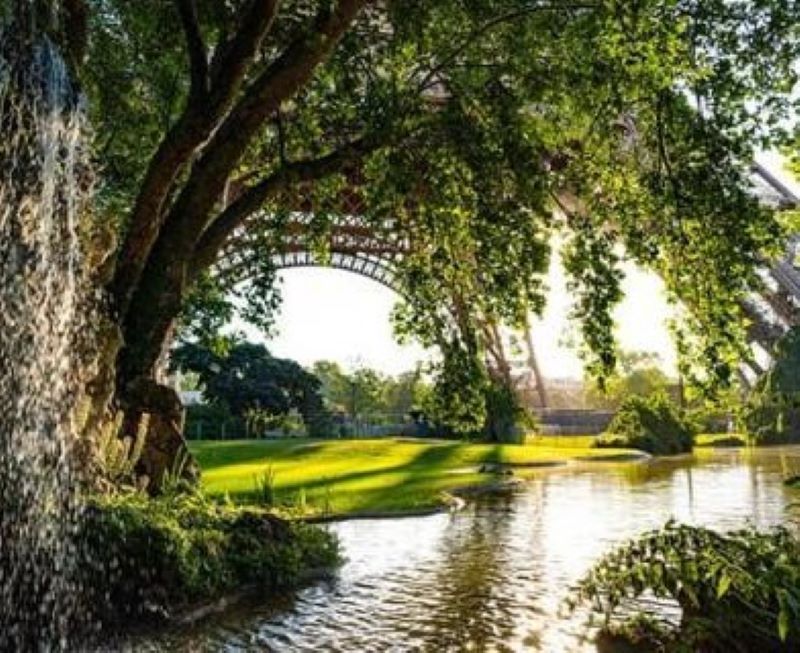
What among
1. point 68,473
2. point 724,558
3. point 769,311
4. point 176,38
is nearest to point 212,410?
point 769,311

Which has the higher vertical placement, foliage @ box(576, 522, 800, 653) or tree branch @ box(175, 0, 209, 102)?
tree branch @ box(175, 0, 209, 102)

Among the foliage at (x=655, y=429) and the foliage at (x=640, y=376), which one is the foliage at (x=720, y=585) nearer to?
the foliage at (x=655, y=429)

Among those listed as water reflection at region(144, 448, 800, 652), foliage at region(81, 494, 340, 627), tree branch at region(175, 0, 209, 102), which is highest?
tree branch at region(175, 0, 209, 102)

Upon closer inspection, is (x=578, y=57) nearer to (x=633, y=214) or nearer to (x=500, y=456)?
(x=633, y=214)

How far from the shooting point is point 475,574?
943 centimetres

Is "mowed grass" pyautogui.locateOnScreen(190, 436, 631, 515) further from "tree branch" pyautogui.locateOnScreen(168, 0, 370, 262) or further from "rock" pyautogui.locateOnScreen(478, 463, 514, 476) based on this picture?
"tree branch" pyautogui.locateOnScreen(168, 0, 370, 262)

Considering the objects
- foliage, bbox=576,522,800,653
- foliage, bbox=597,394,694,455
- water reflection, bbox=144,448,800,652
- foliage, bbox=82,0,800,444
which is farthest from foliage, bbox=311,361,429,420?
foliage, bbox=576,522,800,653

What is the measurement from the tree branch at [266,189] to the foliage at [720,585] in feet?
20.9

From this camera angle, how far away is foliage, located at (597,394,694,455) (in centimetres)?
3403

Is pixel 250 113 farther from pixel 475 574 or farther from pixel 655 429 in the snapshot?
pixel 655 429

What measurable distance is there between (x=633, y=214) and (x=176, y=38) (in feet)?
21.5

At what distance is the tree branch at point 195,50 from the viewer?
32.9 ft

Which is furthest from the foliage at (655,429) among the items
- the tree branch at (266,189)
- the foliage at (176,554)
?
the foliage at (176,554)

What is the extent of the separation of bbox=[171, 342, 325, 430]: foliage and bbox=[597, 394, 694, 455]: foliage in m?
17.1
